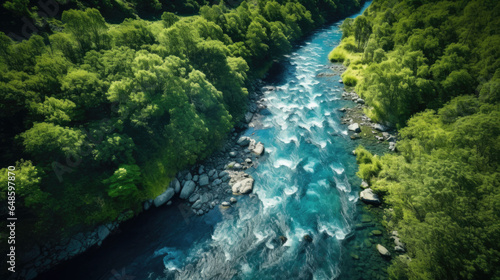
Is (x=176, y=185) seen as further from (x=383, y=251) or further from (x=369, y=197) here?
(x=383, y=251)

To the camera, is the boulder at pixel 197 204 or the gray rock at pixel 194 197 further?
the gray rock at pixel 194 197

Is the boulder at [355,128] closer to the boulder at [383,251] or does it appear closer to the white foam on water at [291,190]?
the white foam on water at [291,190]

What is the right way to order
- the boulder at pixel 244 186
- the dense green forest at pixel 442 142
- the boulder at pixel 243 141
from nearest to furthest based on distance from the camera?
the dense green forest at pixel 442 142 → the boulder at pixel 244 186 → the boulder at pixel 243 141

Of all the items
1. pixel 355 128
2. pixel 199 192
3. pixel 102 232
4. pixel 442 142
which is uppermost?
pixel 442 142

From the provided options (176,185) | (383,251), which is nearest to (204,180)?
(176,185)

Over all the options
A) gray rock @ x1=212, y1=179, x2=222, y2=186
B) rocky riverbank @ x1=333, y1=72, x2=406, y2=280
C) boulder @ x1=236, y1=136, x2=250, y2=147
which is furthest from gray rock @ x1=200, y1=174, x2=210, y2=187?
rocky riverbank @ x1=333, y1=72, x2=406, y2=280

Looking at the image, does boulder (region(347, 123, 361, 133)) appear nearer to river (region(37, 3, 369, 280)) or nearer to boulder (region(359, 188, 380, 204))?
river (region(37, 3, 369, 280))

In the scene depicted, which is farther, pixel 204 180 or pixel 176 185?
pixel 204 180

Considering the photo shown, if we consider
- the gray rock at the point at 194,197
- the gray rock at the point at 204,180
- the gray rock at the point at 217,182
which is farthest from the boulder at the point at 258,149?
the gray rock at the point at 194,197
